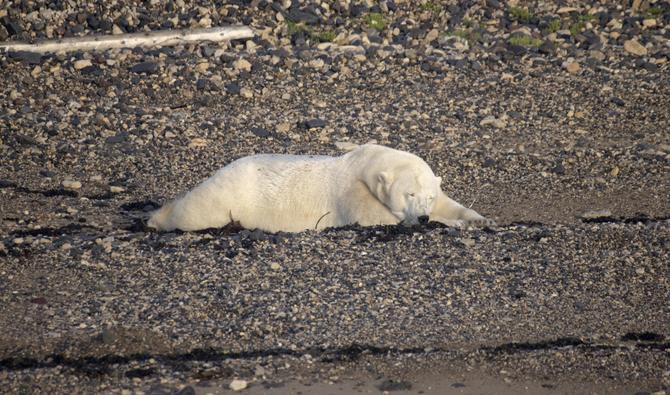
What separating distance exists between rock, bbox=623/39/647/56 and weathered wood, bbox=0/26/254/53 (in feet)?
17.5

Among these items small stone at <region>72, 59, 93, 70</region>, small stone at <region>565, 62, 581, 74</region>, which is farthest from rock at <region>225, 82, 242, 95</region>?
small stone at <region>565, 62, 581, 74</region>

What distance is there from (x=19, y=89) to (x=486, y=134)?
19.8 feet

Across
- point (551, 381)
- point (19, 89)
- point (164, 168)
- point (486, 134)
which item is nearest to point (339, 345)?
point (551, 381)

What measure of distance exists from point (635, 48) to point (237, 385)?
10771mm

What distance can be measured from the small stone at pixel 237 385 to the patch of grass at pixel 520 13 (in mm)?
11542

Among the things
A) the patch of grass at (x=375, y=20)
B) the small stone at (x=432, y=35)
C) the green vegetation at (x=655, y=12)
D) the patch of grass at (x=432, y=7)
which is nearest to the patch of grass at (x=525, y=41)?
the small stone at (x=432, y=35)

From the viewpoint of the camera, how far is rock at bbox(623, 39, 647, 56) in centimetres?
1509

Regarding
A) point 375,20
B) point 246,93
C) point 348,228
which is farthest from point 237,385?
point 375,20

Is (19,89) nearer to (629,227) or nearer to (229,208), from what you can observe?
(229,208)

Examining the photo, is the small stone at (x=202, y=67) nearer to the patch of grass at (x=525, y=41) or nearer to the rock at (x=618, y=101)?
the patch of grass at (x=525, y=41)

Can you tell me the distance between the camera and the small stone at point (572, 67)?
14453mm

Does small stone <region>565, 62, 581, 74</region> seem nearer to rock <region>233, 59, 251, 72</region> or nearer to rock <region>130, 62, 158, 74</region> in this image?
rock <region>233, 59, 251, 72</region>

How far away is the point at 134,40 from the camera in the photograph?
15172 millimetres

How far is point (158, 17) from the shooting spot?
1598cm
